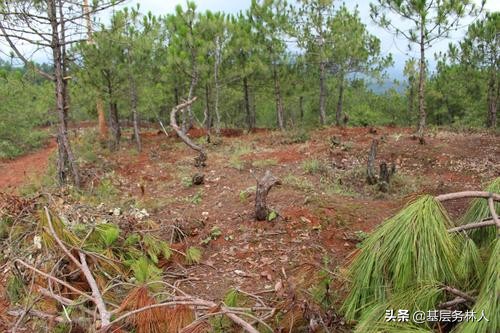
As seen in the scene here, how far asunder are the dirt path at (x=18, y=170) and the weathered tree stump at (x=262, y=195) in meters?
6.55

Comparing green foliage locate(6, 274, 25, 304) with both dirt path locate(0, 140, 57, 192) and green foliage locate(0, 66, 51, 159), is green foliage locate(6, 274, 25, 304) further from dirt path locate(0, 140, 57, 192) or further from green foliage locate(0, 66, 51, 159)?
green foliage locate(0, 66, 51, 159)

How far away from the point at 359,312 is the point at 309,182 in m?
5.04

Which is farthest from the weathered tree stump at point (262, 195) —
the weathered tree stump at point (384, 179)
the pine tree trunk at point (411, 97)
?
the pine tree trunk at point (411, 97)

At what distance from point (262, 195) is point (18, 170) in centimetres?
989

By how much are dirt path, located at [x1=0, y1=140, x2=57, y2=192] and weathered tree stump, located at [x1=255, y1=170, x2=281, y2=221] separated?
21.5 ft

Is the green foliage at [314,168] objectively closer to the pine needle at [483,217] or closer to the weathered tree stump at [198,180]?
the weathered tree stump at [198,180]

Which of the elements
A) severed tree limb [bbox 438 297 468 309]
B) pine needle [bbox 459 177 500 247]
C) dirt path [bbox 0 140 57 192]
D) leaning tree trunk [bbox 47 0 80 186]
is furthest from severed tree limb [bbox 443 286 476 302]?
dirt path [bbox 0 140 57 192]

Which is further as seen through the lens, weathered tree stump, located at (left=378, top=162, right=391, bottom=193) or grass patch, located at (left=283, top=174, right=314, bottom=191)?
weathered tree stump, located at (left=378, top=162, right=391, bottom=193)

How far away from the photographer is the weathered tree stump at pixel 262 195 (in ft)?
17.0

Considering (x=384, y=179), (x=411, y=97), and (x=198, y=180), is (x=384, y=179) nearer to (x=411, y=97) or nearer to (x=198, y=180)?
(x=198, y=180)

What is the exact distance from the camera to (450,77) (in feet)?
56.9

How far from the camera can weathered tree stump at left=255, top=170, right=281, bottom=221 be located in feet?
17.0

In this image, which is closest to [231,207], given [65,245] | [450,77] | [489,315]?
[65,245]

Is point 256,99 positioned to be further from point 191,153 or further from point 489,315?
point 489,315
